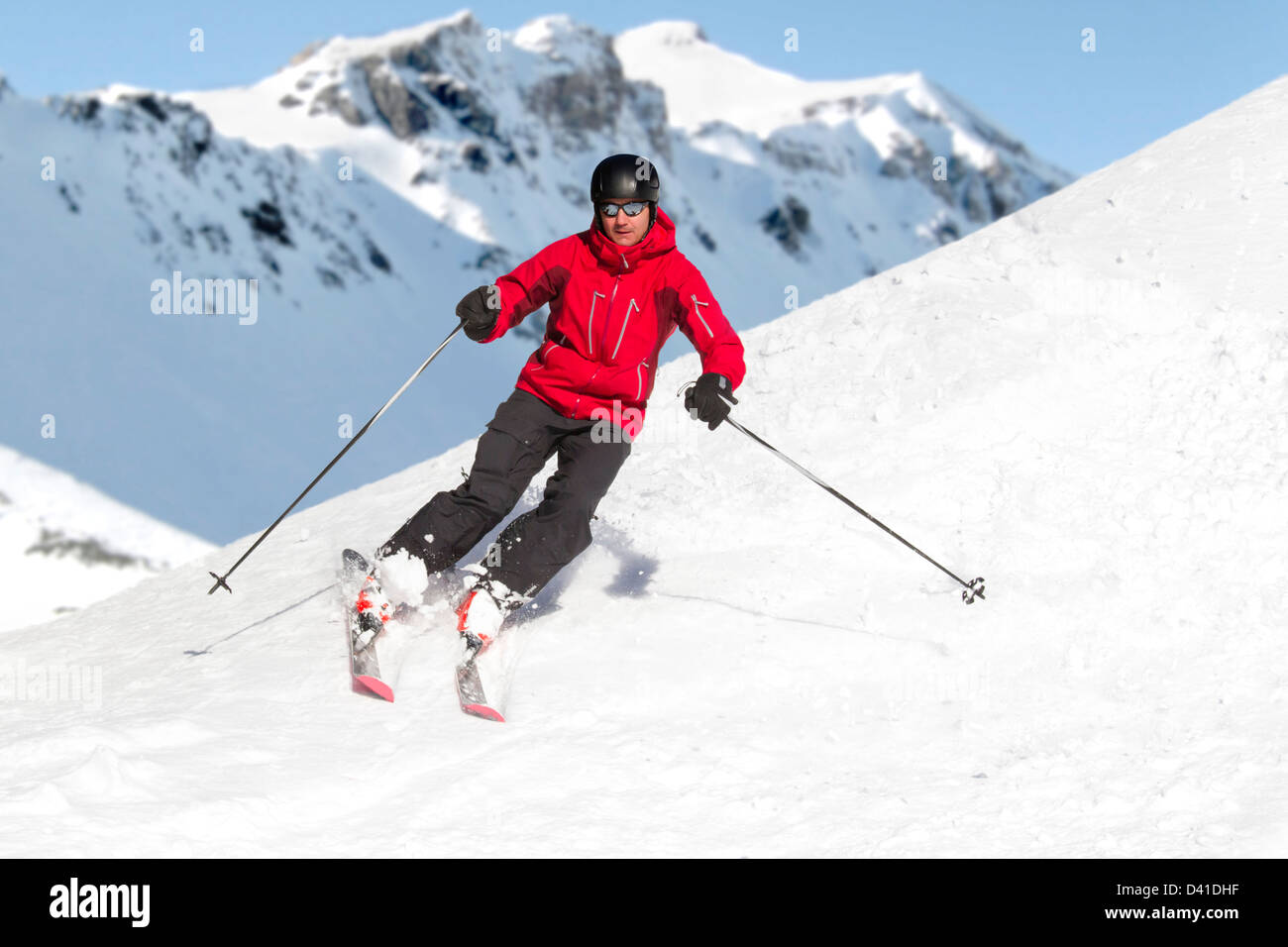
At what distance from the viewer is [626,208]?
4.41 metres

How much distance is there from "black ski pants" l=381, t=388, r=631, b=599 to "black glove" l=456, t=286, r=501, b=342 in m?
0.34

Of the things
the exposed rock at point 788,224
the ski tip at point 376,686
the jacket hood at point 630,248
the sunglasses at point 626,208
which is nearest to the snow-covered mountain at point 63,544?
the ski tip at point 376,686

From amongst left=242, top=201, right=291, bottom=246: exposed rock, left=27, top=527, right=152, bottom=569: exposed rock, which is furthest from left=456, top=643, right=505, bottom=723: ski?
left=242, top=201, right=291, bottom=246: exposed rock

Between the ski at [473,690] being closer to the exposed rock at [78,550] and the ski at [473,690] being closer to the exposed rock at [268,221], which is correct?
the exposed rock at [78,550]

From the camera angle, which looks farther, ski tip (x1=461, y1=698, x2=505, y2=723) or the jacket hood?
the jacket hood

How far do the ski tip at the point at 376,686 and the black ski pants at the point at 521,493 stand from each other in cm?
61

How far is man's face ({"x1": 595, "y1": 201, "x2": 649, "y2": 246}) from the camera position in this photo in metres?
4.43

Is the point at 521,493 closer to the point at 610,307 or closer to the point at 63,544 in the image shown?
the point at 610,307

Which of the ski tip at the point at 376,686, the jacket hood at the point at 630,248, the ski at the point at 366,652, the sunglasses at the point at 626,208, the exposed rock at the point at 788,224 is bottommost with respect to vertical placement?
the ski tip at the point at 376,686

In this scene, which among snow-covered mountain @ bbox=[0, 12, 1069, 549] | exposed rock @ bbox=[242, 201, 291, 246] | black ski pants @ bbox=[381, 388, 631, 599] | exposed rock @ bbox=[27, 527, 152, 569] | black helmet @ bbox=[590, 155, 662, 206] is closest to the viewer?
black ski pants @ bbox=[381, 388, 631, 599]

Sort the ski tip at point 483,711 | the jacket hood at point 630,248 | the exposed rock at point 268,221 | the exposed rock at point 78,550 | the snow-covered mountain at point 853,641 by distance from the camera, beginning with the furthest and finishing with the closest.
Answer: the exposed rock at point 268,221
the exposed rock at point 78,550
the jacket hood at point 630,248
the ski tip at point 483,711
the snow-covered mountain at point 853,641

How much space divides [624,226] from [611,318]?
40 cm

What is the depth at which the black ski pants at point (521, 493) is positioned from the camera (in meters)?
4.23

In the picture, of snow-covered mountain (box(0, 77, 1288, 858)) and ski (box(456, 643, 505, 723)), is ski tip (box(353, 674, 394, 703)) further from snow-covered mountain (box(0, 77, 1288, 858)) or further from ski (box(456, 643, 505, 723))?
ski (box(456, 643, 505, 723))
